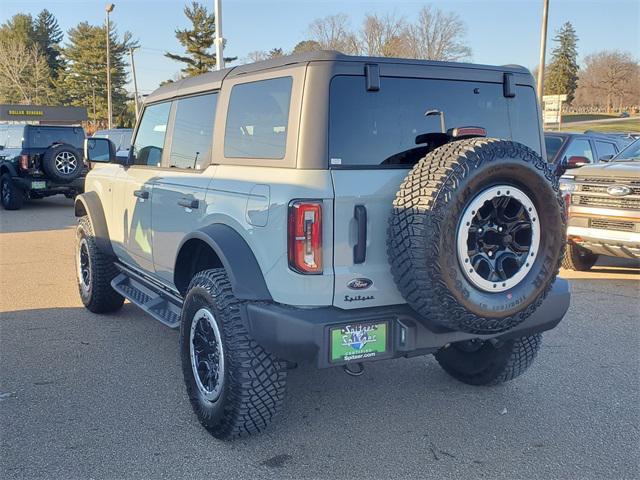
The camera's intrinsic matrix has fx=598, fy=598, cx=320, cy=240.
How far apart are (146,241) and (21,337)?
4.87ft

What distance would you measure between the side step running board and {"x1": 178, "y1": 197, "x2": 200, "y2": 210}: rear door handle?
72 cm

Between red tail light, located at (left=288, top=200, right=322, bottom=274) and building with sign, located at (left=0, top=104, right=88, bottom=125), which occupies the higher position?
building with sign, located at (left=0, top=104, right=88, bottom=125)

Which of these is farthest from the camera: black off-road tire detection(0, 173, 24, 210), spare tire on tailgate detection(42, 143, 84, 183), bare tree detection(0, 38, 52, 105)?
bare tree detection(0, 38, 52, 105)

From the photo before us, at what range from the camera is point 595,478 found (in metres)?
2.90

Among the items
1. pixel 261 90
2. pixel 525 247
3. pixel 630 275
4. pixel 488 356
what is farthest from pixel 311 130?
pixel 630 275

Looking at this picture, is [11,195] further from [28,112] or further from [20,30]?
[20,30]

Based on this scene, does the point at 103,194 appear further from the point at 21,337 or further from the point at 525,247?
the point at 525,247

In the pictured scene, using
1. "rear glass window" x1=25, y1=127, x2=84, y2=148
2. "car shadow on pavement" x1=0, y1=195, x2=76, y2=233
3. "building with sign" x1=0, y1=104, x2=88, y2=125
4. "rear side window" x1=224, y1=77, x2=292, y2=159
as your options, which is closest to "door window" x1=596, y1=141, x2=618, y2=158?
"rear side window" x1=224, y1=77, x2=292, y2=159

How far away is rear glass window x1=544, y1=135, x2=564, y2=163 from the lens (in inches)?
385

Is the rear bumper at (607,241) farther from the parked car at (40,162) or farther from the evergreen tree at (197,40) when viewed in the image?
the evergreen tree at (197,40)

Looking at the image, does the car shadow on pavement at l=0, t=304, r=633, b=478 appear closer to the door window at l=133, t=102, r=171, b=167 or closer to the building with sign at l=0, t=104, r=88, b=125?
the door window at l=133, t=102, r=171, b=167

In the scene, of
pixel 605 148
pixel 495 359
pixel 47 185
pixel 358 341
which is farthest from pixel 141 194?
pixel 47 185

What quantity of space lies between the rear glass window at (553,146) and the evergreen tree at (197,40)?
53.5 m

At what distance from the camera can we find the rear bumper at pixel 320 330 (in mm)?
2771
